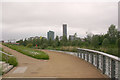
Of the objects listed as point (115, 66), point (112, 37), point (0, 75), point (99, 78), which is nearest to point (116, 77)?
point (115, 66)

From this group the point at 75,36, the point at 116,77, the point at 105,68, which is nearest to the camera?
the point at 116,77

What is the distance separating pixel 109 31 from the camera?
73.4ft

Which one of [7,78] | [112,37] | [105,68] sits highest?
[112,37]

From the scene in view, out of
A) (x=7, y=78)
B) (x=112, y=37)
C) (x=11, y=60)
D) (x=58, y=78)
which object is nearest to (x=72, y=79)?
(x=58, y=78)

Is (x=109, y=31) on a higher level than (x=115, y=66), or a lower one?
higher

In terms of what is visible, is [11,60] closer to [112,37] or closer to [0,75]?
[0,75]

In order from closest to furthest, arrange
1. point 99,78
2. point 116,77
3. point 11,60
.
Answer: point 116,77 < point 99,78 < point 11,60

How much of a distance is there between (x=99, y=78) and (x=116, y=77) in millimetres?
890

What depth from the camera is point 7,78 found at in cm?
575

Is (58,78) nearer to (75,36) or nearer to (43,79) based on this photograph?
(43,79)

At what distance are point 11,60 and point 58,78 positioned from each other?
4.25 m

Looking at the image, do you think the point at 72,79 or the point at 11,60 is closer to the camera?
the point at 72,79

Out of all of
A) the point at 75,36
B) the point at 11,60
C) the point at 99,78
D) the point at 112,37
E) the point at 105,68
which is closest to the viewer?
the point at 99,78

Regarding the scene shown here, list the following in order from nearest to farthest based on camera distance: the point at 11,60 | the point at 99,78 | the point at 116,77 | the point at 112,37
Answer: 1. the point at 116,77
2. the point at 99,78
3. the point at 11,60
4. the point at 112,37
